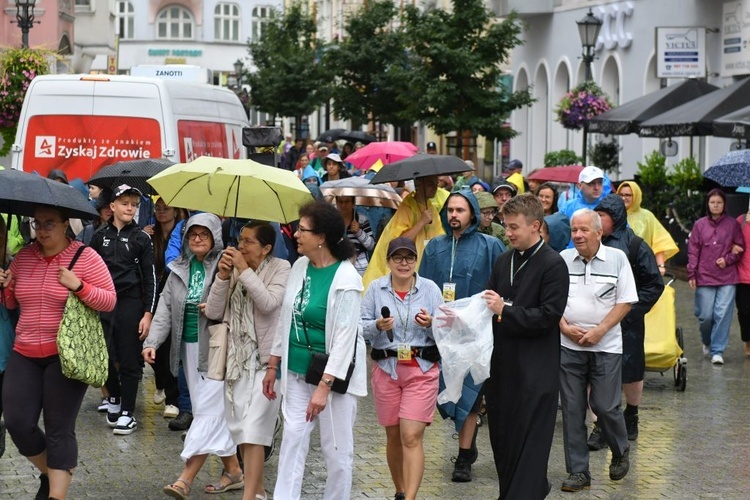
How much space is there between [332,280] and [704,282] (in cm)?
881

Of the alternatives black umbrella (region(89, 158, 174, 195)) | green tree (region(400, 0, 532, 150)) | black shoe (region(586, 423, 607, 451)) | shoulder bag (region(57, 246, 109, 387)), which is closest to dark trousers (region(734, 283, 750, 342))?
black shoe (region(586, 423, 607, 451))

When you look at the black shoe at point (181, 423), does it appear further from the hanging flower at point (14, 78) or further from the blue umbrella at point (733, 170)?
the hanging flower at point (14, 78)

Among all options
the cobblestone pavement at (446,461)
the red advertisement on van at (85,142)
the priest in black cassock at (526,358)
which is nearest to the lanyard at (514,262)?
the priest in black cassock at (526,358)

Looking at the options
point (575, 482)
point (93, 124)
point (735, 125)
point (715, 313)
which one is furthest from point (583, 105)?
point (575, 482)

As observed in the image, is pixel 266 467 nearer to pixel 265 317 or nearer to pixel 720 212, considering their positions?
pixel 265 317

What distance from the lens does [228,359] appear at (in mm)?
8320

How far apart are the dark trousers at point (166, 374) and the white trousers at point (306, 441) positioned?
13.5ft

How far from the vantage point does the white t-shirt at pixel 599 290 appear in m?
9.23

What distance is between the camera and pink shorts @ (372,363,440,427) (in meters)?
8.45

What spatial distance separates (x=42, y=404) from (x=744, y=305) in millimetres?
9573

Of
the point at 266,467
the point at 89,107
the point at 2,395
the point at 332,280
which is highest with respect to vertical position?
the point at 89,107

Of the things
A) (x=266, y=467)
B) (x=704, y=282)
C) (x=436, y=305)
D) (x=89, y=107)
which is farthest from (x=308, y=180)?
(x=436, y=305)

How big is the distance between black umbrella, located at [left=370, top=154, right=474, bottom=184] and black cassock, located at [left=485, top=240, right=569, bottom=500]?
319 centimetres

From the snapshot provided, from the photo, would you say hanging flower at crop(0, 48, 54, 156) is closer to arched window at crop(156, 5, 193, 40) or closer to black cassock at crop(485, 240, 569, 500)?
black cassock at crop(485, 240, 569, 500)
